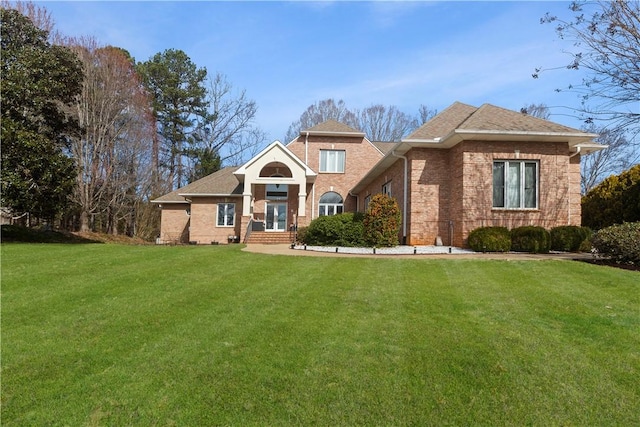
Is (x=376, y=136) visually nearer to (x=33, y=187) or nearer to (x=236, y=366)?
(x=33, y=187)

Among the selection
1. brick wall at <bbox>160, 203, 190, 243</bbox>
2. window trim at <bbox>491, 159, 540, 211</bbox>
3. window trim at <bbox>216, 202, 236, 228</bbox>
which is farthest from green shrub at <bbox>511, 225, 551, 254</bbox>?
brick wall at <bbox>160, 203, 190, 243</bbox>

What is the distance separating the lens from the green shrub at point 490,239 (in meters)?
12.4

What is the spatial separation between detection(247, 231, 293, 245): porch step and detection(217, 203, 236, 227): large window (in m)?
5.13

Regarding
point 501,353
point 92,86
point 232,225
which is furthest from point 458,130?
point 92,86

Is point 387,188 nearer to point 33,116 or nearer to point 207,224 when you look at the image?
point 207,224

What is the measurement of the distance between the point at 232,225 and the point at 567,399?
24651 millimetres

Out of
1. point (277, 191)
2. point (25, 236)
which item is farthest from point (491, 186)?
point (25, 236)

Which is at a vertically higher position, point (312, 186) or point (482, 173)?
point (312, 186)

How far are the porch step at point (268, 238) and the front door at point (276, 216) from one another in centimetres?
388

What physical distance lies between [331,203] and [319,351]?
2313 cm

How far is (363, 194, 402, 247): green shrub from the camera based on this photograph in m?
14.4

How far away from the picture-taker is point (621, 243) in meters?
9.39

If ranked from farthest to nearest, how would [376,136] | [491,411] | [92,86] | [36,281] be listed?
[376,136] < [92,86] < [36,281] < [491,411]

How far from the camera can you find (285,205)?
26375mm
